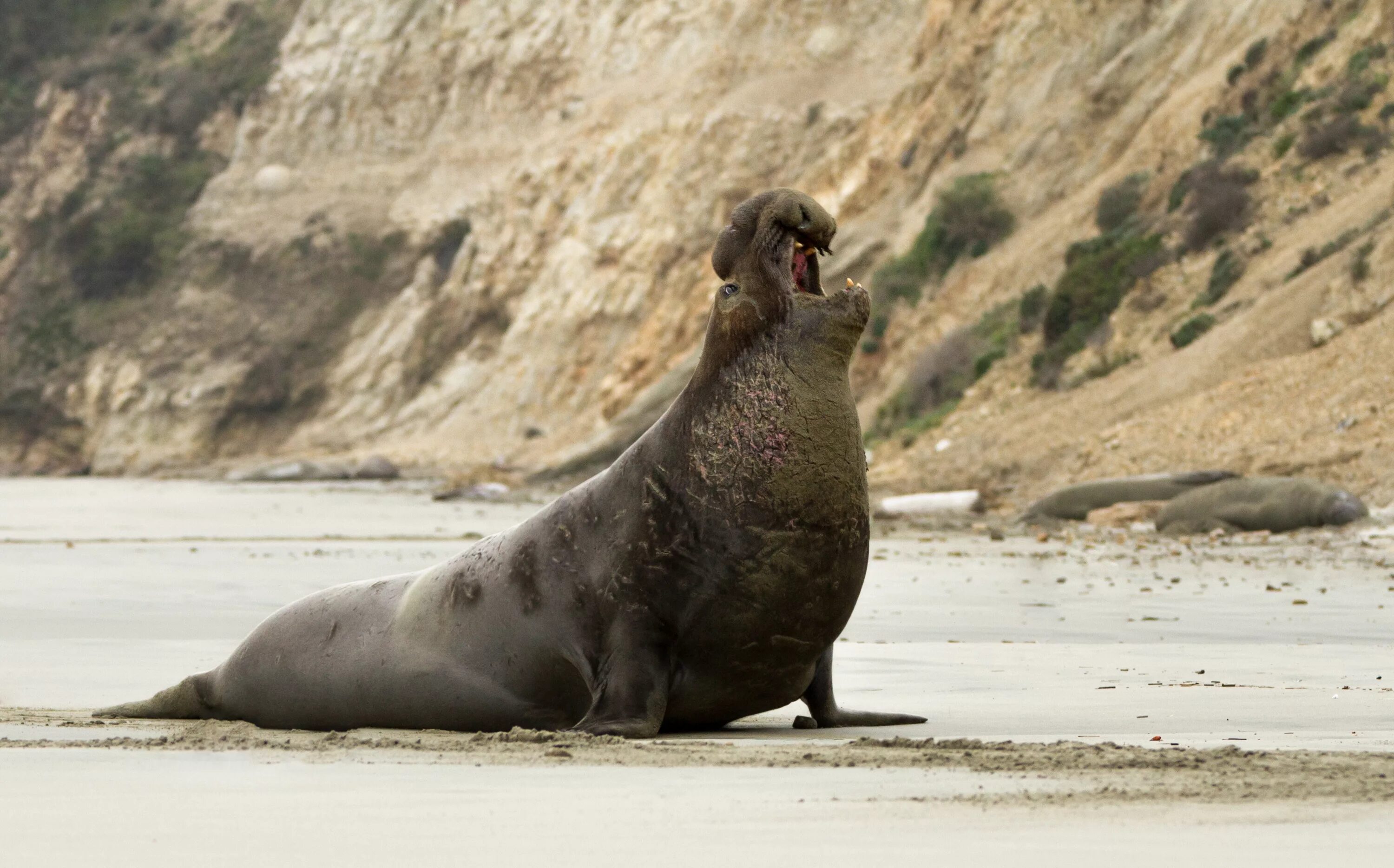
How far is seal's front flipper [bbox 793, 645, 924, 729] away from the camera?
5.55 meters

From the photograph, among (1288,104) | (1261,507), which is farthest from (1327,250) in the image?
(1261,507)

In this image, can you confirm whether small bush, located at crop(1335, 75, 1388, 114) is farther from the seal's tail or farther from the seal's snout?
the seal's tail

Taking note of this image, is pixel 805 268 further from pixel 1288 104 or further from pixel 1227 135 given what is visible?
pixel 1227 135

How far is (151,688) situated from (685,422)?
2.73 metres

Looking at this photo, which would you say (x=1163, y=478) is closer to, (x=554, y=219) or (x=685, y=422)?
(x=685, y=422)

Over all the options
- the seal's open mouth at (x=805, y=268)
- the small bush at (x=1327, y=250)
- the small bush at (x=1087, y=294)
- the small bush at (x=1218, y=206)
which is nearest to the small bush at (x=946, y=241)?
the small bush at (x=1087, y=294)

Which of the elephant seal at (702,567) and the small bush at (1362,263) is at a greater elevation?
the small bush at (1362,263)

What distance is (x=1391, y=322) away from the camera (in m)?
20.2

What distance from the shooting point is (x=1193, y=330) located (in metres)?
24.4

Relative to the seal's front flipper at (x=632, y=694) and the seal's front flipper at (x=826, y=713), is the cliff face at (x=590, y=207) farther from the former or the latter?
the seal's front flipper at (x=632, y=694)

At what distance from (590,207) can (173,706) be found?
41643 millimetres

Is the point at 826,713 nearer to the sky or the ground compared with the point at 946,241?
nearer to the ground

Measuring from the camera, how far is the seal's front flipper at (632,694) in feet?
16.9

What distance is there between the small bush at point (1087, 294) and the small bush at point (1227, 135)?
2.06 metres
